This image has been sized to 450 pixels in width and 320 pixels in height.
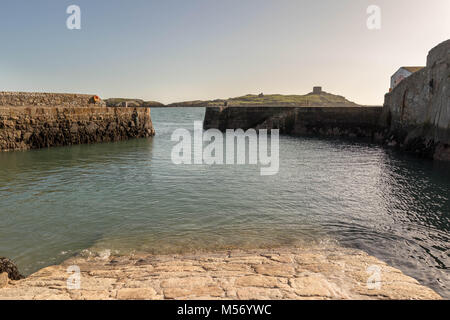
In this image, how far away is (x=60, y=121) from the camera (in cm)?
2188

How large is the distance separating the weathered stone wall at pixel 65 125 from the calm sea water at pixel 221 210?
534 cm

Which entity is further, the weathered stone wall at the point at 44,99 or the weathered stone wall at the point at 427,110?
the weathered stone wall at the point at 44,99

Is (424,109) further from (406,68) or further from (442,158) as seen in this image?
(406,68)

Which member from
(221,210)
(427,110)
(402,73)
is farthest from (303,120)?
(221,210)

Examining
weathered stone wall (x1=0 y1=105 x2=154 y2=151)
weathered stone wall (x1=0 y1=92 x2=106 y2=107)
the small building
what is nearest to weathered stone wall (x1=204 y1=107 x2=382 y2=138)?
the small building

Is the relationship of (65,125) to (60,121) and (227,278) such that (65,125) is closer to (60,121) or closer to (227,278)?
(60,121)

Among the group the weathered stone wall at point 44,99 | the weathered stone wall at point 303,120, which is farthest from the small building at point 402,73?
the weathered stone wall at point 44,99

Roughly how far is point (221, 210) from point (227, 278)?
419 cm

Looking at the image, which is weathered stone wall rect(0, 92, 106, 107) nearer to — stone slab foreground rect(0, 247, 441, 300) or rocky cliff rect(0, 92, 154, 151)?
rocky cliff rect(0, 92, 154, 151)

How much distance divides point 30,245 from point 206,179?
6.90 meters

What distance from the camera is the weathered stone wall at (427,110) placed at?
16.3 m

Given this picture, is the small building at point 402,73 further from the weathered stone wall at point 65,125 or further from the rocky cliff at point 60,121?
the rocky cliff at point 60,121

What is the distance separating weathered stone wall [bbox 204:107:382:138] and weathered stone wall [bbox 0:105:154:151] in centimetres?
1241
